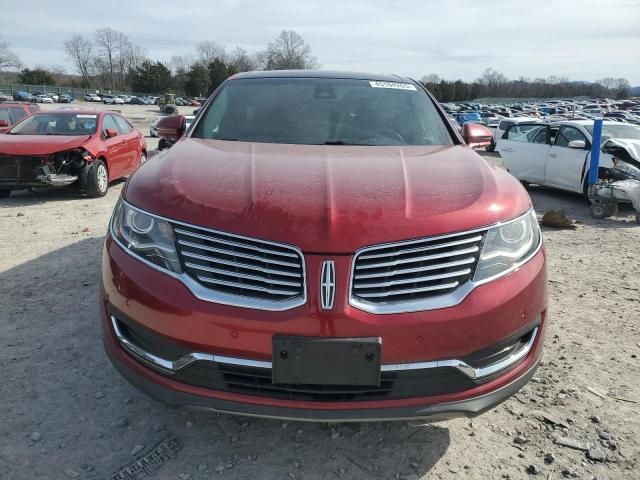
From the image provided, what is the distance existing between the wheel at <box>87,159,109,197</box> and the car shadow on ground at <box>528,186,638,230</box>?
275 inches

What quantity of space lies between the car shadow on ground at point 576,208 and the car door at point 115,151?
7091 mm

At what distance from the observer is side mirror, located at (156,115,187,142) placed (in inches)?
145

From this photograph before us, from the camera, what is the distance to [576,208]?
896 cm

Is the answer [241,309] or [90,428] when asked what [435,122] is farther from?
[90,428]

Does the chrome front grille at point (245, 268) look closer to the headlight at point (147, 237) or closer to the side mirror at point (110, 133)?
the headlight at point (147, 237)

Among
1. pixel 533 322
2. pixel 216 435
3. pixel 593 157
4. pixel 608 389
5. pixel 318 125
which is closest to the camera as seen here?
pixel 533 322

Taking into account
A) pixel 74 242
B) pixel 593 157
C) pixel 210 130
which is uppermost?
pixel 210 130

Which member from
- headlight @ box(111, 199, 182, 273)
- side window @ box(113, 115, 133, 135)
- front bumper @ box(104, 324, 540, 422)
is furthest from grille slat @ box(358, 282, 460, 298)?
side window @ box(113, 115, 133, 135)

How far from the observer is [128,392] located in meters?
2.67

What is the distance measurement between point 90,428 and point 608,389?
2.68m

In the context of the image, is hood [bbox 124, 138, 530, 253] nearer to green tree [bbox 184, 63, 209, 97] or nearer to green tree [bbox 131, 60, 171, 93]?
green tree [bbox 184, 63, 209, 97]

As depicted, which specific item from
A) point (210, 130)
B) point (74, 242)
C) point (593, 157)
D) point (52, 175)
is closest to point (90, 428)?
point (210, 130)

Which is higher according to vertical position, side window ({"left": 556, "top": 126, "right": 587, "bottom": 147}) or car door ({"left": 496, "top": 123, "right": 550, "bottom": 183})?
side window ({"left": 556, "top": 126, "right": 587, "bottom": 147})

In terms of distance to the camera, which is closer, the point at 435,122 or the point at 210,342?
the point at 210,342
